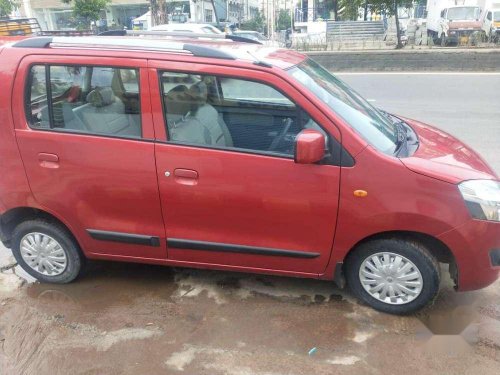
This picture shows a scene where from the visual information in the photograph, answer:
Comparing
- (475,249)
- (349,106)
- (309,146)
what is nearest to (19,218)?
(309,146)

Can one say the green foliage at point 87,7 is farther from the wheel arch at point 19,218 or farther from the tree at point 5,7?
the wheel arch at point 19,218

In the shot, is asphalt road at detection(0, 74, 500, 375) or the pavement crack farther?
the pavement crack

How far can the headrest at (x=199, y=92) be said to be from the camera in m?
3.16

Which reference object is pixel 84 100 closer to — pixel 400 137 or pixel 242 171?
pixel 242 171

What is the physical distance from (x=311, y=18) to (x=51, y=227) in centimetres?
5124

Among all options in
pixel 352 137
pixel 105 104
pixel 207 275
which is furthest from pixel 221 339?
pixel 105 104

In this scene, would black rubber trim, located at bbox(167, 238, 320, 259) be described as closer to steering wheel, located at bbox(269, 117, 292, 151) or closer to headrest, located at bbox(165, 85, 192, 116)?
steering wheel, located at bbox(269, 117, 292, 151)

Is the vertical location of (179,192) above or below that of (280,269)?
above

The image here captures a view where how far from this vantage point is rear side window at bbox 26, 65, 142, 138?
324 centimetres

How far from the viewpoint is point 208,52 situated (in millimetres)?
3129

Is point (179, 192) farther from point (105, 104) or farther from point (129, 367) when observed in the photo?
point (129, 367)

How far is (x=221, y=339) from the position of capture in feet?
10.1

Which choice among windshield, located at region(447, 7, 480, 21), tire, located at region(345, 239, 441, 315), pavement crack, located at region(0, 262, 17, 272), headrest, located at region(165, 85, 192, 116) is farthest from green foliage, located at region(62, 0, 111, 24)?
tire, located at region(345, 239, 441, 315)

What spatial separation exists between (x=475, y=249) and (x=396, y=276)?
518mm
